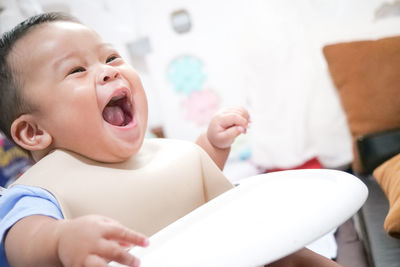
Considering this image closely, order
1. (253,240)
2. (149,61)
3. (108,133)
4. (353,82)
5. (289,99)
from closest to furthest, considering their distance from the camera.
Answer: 1. (253,240)
2. (108,133)
3. (353,82)
4. (289,99)
5. (149,61)

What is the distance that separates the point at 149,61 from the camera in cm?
162

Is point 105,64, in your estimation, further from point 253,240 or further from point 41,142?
point 253,240

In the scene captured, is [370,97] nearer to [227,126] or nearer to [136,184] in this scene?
[227,126]

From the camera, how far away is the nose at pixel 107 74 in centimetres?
56

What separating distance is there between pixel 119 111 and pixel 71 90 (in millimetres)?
93

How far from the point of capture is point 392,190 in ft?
2.48

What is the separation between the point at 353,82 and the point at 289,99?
0.23 m

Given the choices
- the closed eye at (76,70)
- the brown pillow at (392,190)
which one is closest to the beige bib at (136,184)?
the closed eye at (76,70)

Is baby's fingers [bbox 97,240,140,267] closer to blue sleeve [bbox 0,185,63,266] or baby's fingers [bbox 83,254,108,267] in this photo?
baby's fingers [bbox 83,254,108,267]

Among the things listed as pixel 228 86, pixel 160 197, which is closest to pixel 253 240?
pixel 160 197

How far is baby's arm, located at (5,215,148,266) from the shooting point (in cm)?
35

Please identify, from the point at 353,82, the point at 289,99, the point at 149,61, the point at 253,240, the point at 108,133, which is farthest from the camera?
the point at 149,61

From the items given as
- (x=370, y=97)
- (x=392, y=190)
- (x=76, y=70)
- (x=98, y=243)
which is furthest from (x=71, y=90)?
(x=370, y=97)

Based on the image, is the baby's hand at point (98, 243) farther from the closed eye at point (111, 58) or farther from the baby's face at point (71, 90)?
the closed eye at point (111, 58)
